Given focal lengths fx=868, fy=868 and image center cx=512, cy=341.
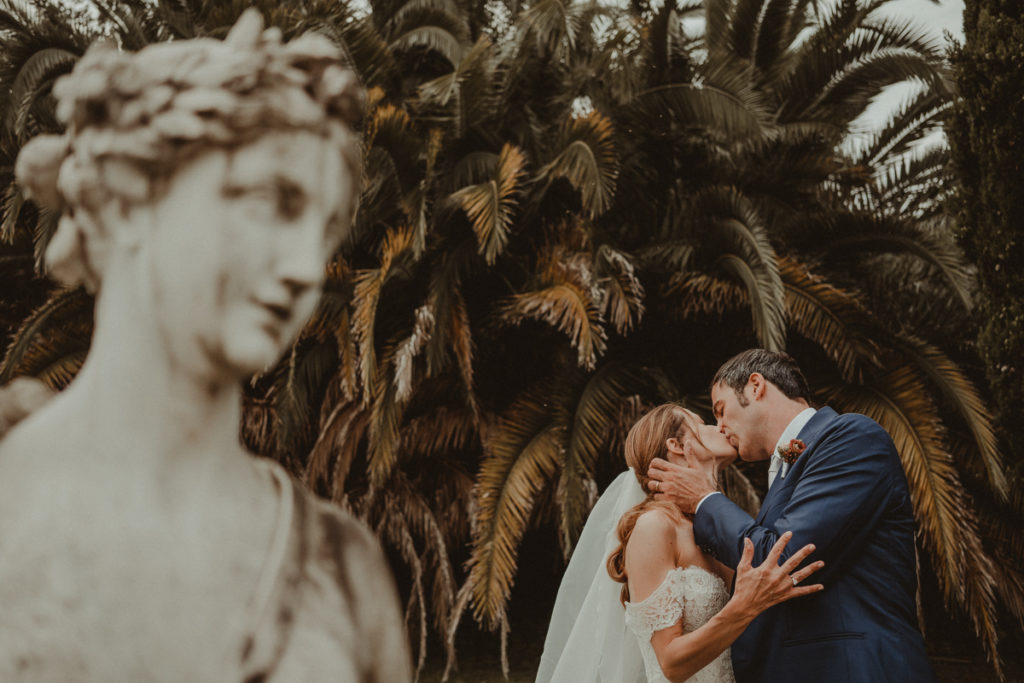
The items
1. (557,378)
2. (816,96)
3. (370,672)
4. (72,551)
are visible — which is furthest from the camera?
(816,96)

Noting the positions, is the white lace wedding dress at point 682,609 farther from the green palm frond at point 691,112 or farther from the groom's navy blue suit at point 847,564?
the green palm frond at point 691,112

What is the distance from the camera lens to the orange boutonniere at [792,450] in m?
2.65

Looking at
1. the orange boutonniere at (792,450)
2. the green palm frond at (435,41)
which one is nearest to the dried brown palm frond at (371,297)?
the green palm frond at (435,41)

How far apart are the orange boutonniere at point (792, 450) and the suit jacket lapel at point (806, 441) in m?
0.02

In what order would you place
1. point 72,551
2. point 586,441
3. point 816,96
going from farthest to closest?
point 816,96 < point 586,441 < point 72,551

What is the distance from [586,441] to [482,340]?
140cm

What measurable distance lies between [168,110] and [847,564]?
2.14m

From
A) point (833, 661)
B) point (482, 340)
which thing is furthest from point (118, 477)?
point (482, 340)

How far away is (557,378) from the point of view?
6.01 m

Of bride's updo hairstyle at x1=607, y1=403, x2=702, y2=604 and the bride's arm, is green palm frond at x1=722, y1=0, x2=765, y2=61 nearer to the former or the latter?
bride's updo hairstyle at x1=607, y1=403, x2=702, y2=604

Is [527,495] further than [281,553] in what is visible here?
Yes

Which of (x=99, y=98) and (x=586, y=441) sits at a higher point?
(x=99, y=98)

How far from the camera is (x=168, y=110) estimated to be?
0.87 m

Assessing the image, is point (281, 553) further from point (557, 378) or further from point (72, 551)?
point (557, 378)
